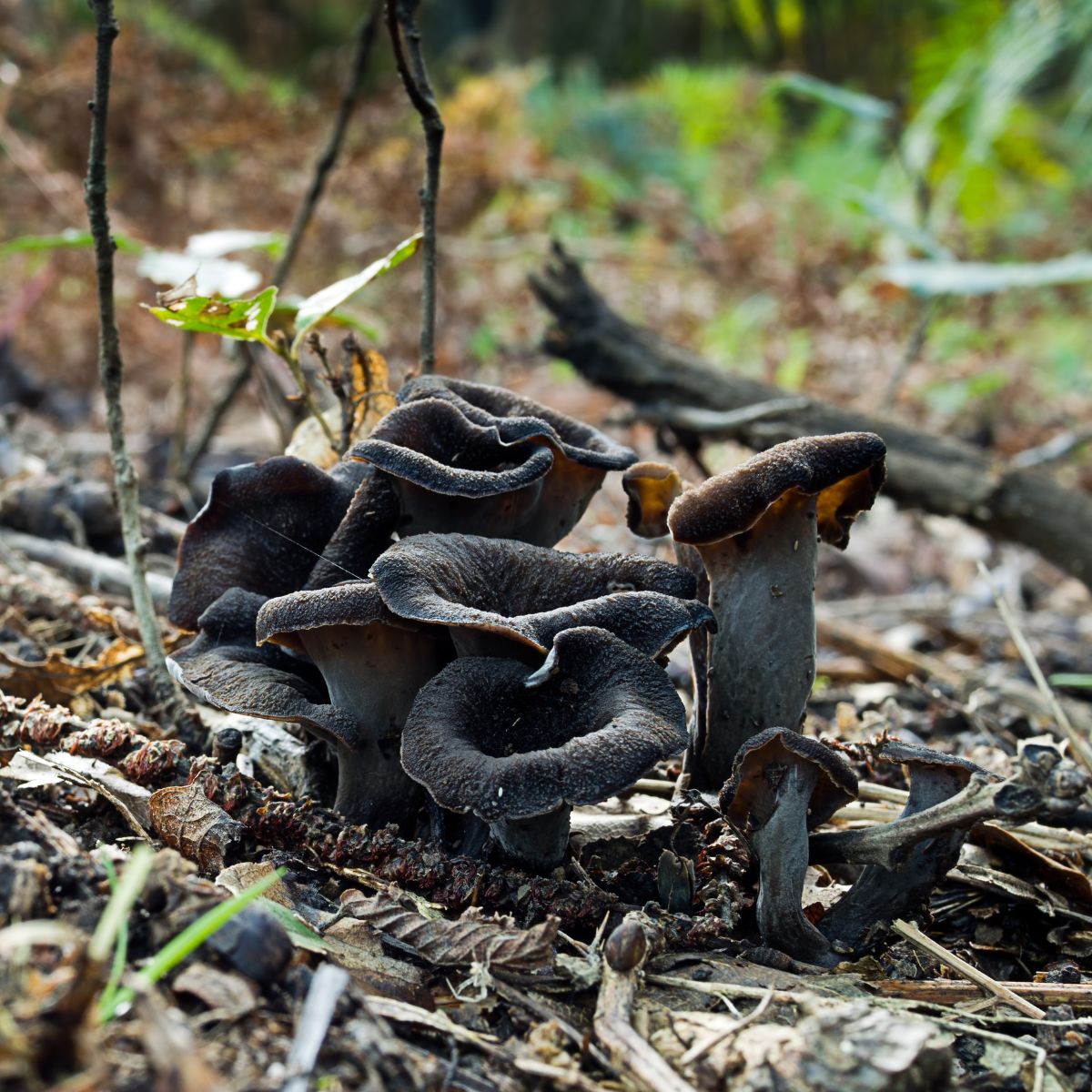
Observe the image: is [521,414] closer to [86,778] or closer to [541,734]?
[541,734]

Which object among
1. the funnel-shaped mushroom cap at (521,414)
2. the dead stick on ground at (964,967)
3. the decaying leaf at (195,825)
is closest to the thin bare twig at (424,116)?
the funnel-shaped mushroom cap at (521,414)

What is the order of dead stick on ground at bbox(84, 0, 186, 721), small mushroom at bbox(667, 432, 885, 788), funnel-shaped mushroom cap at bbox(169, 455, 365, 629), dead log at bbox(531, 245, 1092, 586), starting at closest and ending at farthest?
1. small mushroom at bbox(667, 432, 885, 788)
2. funnel-shaped mushroom cap at bbox(169, 455, 365, 629)
3. dead stick on ground at bbox(84, 0, 186, 721)
4. dead log at bbox(531, 245, 1092, 586)

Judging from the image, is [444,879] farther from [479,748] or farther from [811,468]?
[811,468]

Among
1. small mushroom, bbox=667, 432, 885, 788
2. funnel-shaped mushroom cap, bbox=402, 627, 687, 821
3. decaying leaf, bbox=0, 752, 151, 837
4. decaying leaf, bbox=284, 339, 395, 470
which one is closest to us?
funnel-shaped mushroom cap, bbox=402, 627, 687, 821

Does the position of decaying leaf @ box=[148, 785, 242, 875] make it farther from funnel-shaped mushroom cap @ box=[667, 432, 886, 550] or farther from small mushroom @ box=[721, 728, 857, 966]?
funnel-shaped mushroom cap @ box=[667, 432, 886, 550]

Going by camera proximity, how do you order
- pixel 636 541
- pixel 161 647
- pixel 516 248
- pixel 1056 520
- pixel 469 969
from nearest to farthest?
pixel 469 969 → pixel 161 647 → pixel 1056 520 → pixel 636 541 → pixel 516 248

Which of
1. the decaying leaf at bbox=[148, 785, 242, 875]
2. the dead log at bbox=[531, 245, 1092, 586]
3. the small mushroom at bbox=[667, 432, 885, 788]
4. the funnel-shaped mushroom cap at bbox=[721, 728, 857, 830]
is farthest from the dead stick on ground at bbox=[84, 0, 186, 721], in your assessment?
the dead log at bbox=[531, 245, 1092, 586]

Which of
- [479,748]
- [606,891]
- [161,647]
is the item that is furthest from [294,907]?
[161,647]
